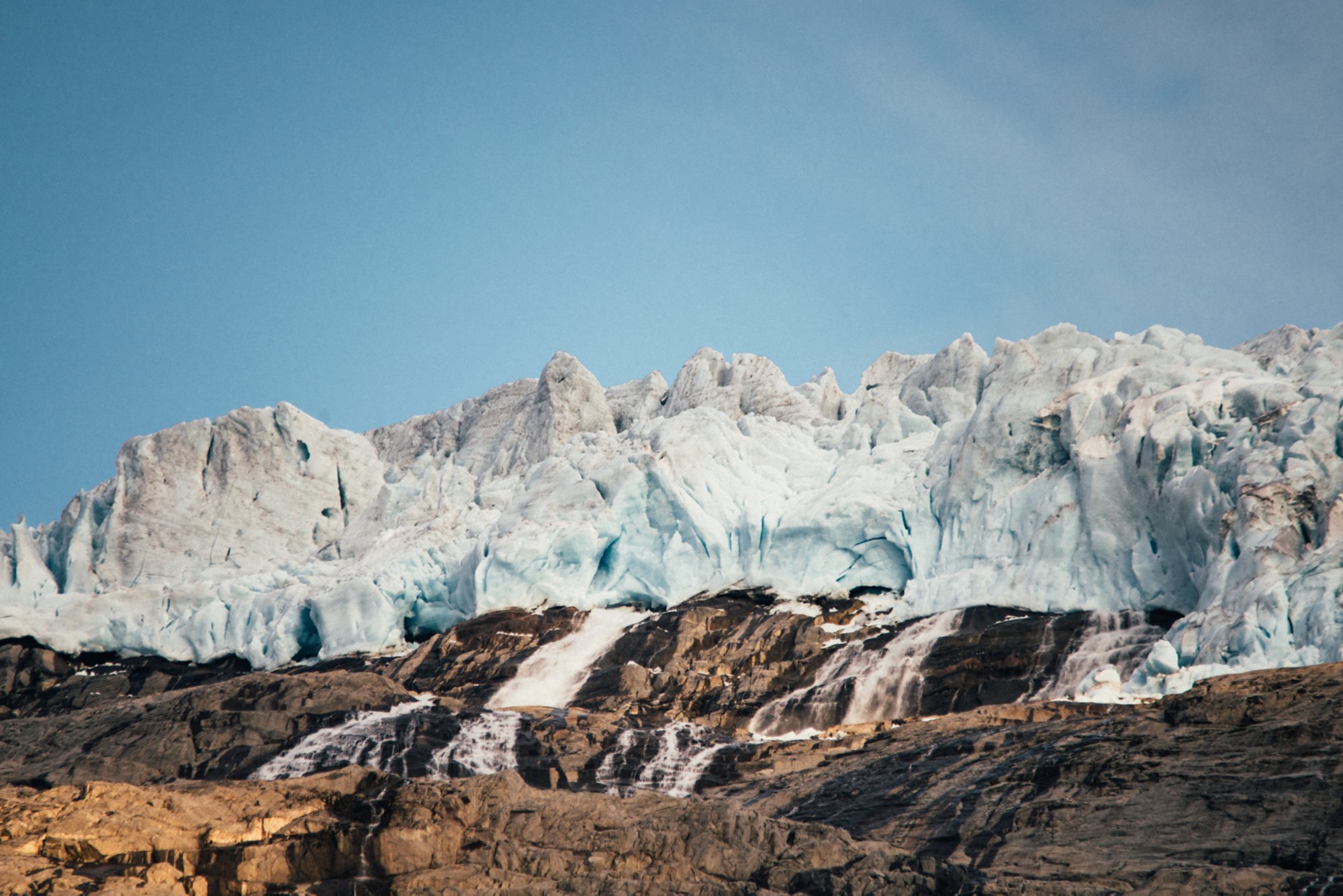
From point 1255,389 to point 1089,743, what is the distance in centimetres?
1897

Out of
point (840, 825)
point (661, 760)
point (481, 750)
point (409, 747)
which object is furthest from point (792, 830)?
point (409, 747)

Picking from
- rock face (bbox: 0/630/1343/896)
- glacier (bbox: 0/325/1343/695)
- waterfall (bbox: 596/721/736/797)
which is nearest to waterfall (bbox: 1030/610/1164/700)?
glacier (bbox: 0/325/1343/695)

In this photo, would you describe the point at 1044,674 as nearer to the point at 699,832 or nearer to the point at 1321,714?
the point at 1321,714

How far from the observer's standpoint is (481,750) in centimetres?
3294

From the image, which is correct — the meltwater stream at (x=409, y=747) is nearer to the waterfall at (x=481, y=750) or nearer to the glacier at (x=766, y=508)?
the waterfall at (x=481, y=750)

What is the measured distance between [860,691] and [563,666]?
38.8 ft

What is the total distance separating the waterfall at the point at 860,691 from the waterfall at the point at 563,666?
26.8ft

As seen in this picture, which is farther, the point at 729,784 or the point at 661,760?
the point at 661,760

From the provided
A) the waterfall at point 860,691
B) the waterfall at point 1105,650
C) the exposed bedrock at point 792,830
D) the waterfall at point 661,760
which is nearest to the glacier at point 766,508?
the waterfall at point 1105,650

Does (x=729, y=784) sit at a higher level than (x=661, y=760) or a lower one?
lower

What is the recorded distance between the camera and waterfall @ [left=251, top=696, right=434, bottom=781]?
3209 cm

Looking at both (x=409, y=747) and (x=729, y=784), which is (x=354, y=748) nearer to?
(x=409, y=747)

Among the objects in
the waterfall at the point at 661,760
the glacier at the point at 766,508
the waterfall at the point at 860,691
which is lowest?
the waterfall at the point at 661,760

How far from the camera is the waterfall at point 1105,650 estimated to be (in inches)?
1305
